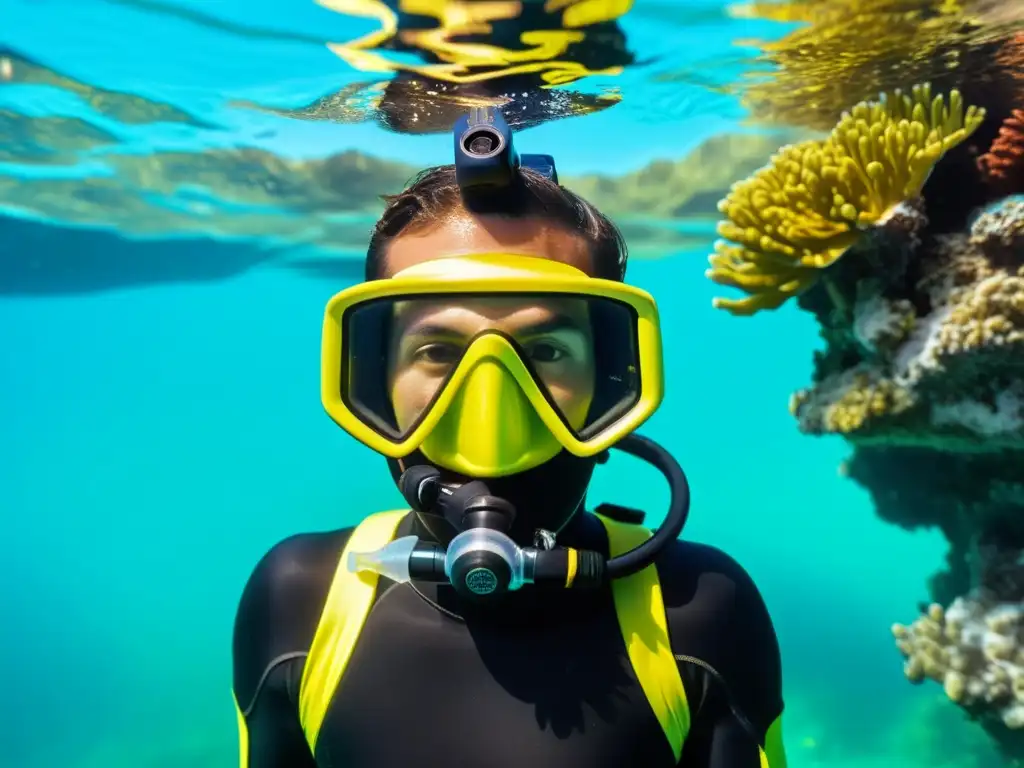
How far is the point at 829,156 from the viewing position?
4426 mm

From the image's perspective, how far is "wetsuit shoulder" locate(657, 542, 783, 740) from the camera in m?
1.97

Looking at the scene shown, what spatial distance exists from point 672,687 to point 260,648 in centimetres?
121

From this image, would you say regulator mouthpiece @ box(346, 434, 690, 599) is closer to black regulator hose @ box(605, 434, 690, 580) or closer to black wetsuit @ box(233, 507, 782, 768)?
black regulator hose @ box(605, 434, 690, 580)

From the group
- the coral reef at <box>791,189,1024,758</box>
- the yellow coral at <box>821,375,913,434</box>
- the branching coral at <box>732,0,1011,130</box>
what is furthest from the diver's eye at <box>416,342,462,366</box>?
the branching coral at <box>732,0,1011,130</box>

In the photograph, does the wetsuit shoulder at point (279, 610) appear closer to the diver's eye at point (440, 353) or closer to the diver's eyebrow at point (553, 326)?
the diver's eye at point (440, 353)

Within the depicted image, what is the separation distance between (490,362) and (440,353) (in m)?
0.22

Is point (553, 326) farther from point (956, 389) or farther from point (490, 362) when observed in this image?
point (956, 389)

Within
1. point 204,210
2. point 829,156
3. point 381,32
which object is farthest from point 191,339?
point 829,156

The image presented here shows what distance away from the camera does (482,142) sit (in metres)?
2.09

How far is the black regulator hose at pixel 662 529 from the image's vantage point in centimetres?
184

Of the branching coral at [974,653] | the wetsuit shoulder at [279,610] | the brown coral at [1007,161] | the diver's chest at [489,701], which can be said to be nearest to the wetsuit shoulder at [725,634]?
the diver's chest at [489,701]

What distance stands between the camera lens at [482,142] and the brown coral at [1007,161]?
14.5ft

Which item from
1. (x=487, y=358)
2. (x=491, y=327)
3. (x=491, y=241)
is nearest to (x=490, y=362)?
(x=487, y=358)

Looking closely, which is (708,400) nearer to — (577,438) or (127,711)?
(127,711)
